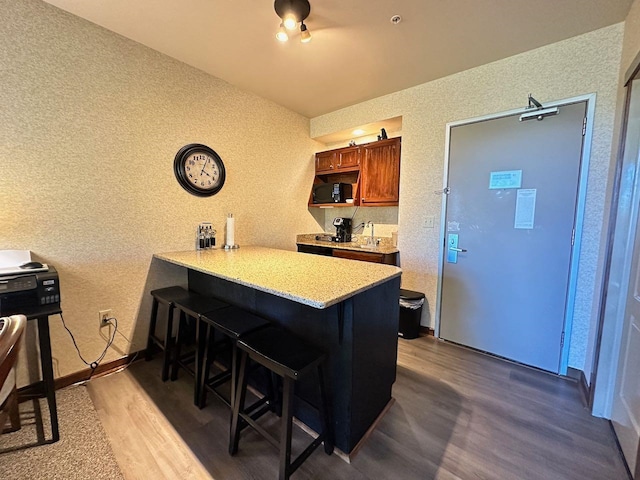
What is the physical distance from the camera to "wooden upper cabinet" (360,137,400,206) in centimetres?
302

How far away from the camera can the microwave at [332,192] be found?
135 inches

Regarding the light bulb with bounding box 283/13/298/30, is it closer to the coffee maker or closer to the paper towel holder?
the paper towel holder

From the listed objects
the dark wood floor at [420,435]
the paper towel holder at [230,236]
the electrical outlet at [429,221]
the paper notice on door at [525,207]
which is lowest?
the dark wood floor at [420,435]

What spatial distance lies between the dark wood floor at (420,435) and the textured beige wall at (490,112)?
0.65 metres

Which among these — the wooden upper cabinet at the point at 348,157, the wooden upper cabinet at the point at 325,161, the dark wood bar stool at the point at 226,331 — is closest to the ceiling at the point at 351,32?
the wooden upper cabinet at the point at 348,157

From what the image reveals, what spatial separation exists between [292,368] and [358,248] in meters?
2.08

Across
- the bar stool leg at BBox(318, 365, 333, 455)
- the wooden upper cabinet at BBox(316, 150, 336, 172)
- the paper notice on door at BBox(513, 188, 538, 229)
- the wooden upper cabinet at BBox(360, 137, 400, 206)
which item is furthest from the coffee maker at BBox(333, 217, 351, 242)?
the bar stool leg at BBox(318, 365, 333, 455)

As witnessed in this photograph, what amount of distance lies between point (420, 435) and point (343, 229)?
2.51m

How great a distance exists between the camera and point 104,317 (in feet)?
6.81

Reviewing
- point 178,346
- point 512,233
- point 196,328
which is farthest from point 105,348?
point 512,233

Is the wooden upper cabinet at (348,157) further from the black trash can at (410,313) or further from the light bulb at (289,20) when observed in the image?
the light bulb at (289,20)

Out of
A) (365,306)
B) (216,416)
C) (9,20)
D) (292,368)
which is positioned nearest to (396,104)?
(365,306)

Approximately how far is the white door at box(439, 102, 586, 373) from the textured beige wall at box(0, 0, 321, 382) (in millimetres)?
2340

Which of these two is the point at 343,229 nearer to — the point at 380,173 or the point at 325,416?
the point at 380,173
